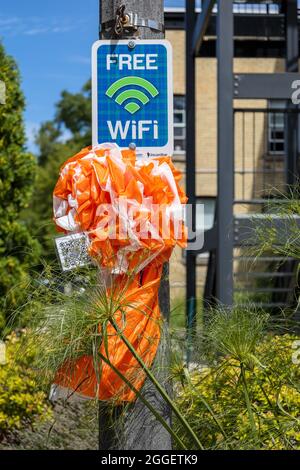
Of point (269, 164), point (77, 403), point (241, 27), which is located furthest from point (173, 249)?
point (269, 164)

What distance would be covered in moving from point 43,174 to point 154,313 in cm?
2051

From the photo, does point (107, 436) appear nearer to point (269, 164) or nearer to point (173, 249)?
point (173, 249)

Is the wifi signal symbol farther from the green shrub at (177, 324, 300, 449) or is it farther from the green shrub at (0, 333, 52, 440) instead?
the green shrub at (0, 333, 52, 440)

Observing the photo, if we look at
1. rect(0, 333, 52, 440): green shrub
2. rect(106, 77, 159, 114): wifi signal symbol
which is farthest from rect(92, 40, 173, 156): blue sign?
rect(0, 333, 52, 440): green shrub

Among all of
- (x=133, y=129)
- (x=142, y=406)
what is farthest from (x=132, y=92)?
(x=142, y=406)

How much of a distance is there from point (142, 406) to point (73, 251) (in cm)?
68

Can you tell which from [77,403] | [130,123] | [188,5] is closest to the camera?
[130,123]

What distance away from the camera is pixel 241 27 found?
1231 cm

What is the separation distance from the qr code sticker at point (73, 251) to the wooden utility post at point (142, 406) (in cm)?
40

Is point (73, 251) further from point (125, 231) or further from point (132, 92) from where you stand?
point (132, 92)

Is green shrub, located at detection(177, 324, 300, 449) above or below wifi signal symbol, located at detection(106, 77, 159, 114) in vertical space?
below

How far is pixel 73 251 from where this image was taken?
2.83 m

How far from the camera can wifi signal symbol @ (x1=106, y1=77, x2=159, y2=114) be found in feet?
10.1

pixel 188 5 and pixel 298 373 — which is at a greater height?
pixel 188 5
